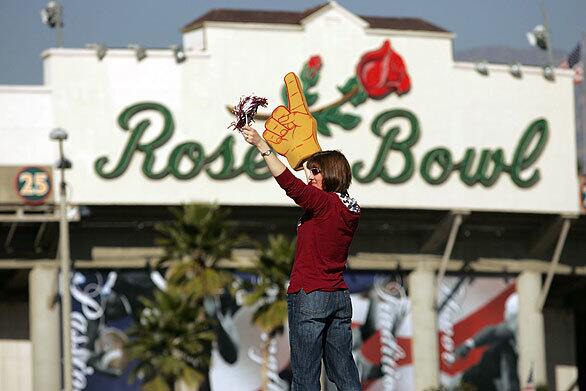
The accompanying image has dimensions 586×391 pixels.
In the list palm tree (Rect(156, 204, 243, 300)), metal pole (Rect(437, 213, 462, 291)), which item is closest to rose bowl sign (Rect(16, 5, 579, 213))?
metal pole (Rect(437, 213, 462, 291))

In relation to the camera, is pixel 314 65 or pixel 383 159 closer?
pixel 383 159

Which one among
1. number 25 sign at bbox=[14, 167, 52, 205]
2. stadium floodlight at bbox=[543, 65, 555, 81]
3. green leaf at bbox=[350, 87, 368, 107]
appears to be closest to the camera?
number 25 sign at bbox=[14, 167, 52, 205]

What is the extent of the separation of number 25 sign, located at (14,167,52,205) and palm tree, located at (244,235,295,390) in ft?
32.3

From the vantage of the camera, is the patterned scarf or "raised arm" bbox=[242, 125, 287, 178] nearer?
"raised arm" bbox=[242, 125, 287, 178]

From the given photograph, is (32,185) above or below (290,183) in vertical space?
above

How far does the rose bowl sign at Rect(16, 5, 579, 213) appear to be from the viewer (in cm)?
7825

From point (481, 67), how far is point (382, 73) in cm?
484

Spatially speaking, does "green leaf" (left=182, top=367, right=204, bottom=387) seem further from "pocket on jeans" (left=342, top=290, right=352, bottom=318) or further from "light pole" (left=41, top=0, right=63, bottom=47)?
"pocket on jeans" (left=342, top=290, right=352, bottom=318)

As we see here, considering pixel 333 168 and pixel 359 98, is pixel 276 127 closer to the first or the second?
pixel 333 168

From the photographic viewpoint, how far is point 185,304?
73.8 metres

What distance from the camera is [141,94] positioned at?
3103 inches

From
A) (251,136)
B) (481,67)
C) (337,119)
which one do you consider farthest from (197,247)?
(251,136)

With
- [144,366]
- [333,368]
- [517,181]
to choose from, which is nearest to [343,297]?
[333,368]

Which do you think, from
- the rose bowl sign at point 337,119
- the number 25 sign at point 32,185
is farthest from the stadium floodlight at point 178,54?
the number 25 sign at point 32,185
